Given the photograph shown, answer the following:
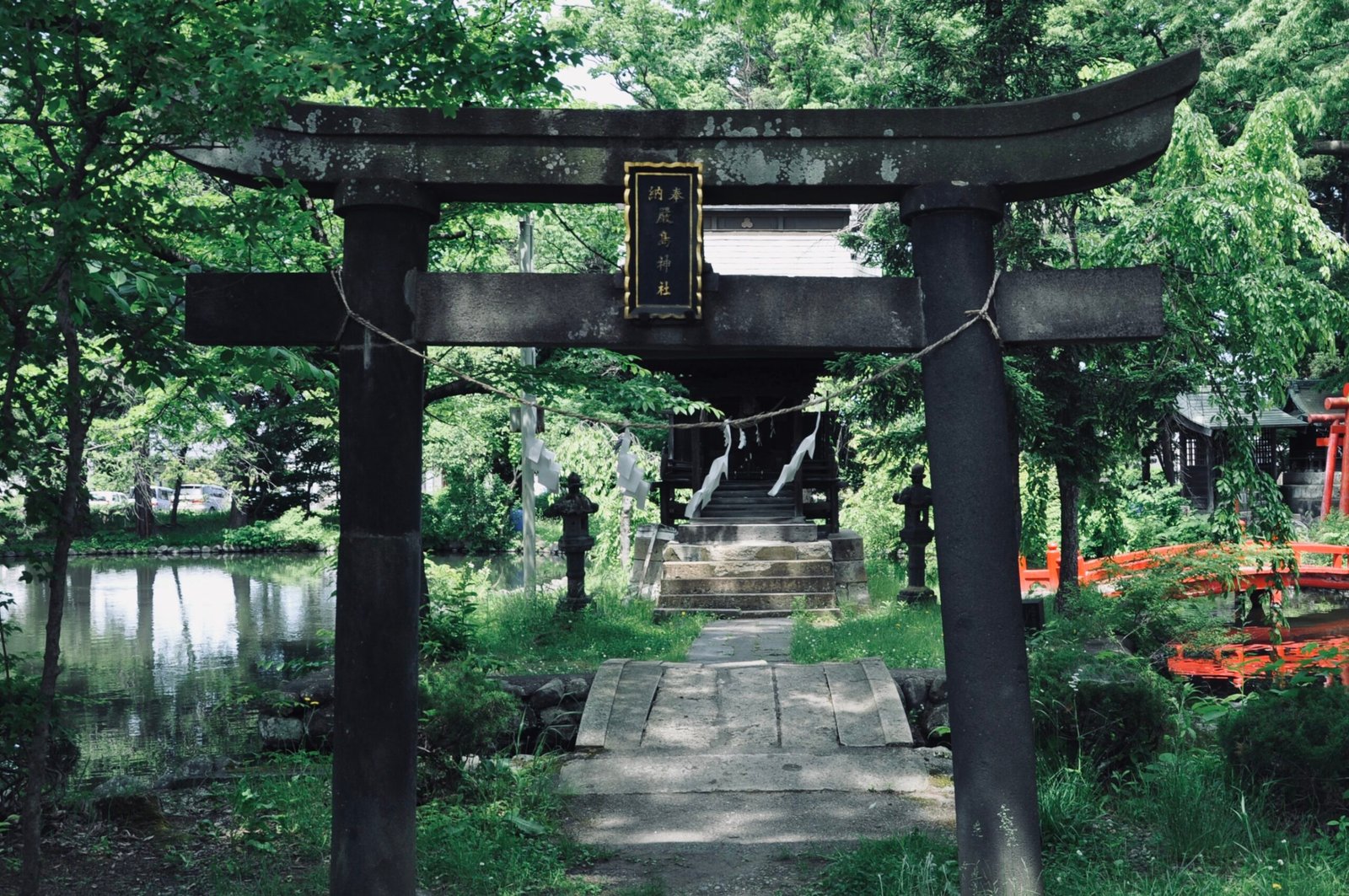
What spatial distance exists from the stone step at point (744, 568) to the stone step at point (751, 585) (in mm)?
56

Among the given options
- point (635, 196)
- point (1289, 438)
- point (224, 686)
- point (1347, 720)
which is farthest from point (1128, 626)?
point (1289, 438)

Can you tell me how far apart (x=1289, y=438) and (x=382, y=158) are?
28.7 metres

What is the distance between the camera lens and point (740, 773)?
8273mm

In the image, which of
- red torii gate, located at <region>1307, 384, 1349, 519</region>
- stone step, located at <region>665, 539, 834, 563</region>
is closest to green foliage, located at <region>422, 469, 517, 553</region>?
stone step, located at <region>665, 539, 834, 563</region>

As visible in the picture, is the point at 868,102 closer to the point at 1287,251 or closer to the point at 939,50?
the point at 939,50

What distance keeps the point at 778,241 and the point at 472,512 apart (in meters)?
12.7

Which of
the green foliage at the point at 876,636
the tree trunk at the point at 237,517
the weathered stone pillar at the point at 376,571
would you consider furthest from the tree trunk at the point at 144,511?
the weathered stone pillar at the point at 376,571

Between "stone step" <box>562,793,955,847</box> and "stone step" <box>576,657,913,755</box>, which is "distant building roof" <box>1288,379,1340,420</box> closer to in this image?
"stone step" <box>576,657,913,755</box>

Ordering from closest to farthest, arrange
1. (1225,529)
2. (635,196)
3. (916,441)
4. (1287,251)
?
(635,196) → (1225,529) → (916,441) → (1287,251)

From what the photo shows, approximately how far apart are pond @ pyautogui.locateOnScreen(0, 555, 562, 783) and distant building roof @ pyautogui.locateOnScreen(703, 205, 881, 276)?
25.5 ft

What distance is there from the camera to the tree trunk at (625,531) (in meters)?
22.2

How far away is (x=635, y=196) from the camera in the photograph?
5.42 metres

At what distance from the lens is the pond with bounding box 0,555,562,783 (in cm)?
1088

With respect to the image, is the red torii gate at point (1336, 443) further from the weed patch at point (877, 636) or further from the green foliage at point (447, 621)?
the green foliage at point (447, 621)
